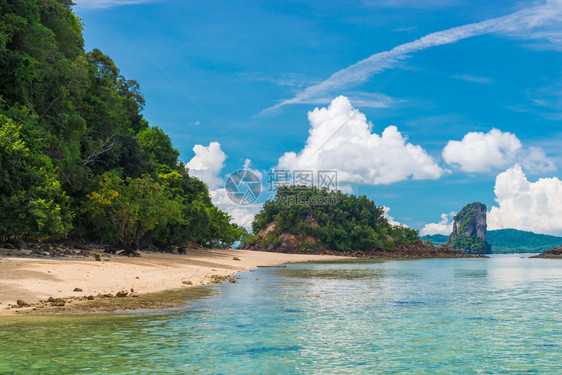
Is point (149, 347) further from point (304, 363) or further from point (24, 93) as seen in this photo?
point (24, 93)

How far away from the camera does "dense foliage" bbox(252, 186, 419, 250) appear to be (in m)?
146

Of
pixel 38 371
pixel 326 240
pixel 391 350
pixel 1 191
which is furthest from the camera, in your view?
pixel 326 240

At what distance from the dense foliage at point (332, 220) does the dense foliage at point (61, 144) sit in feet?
303

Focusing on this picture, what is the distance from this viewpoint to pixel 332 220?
15138 centimetres

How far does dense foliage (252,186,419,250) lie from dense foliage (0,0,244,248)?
303ft

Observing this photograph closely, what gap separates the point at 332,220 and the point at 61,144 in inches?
4898

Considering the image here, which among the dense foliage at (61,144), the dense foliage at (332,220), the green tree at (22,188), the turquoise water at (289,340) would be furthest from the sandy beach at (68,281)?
the dense foliage at (332,220)

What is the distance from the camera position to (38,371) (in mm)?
8969

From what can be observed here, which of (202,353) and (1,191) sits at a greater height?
(1,191)

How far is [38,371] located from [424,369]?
819 cm

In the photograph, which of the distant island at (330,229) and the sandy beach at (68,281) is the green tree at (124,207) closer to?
the sandy beach at (68,281)

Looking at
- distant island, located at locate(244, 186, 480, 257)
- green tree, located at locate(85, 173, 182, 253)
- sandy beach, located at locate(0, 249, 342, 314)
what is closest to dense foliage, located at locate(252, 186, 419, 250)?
distant island, located at locate(244, 186, 480, 257)

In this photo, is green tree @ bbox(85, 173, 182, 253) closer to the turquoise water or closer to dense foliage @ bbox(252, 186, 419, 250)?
the turquoise water

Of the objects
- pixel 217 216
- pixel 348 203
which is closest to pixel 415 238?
pixel 348 203
